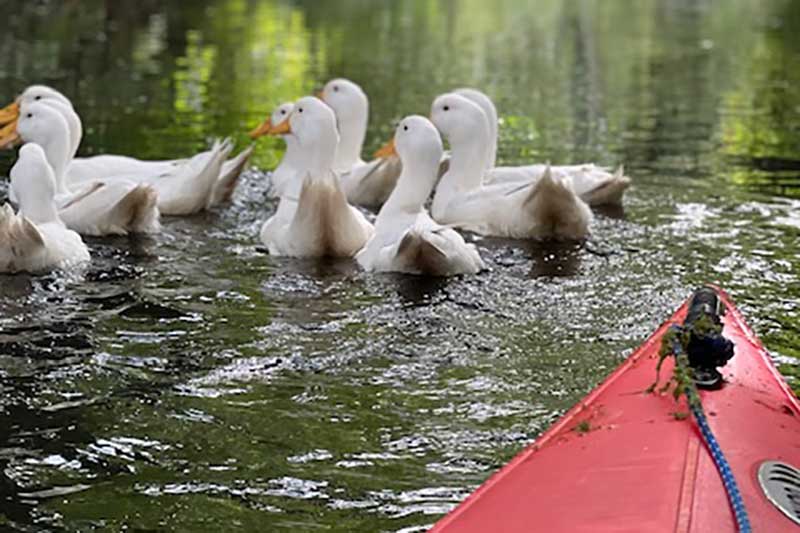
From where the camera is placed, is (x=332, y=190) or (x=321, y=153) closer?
(x=332, y=190)

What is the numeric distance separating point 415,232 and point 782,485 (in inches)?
172

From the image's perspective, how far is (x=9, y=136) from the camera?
405 inches

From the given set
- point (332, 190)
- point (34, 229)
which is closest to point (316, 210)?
point (332, 190)

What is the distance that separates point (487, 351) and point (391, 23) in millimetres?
31294

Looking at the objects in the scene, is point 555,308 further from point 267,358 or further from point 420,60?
point 420,60

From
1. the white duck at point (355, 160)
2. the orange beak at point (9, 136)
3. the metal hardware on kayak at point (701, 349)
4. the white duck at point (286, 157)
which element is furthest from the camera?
the white duck at point (286, 157)

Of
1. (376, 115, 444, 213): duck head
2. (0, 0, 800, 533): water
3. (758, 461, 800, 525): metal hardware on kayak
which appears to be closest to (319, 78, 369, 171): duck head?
(0, 0, 800, 533): water

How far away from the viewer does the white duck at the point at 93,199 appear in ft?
30.8

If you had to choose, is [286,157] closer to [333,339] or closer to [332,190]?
[332,190]

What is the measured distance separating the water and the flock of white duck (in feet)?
0.62

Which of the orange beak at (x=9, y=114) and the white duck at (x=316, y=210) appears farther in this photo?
the orange beak at (x=9, y=114)

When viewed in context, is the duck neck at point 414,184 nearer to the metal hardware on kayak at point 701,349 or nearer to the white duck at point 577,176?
the white duck at point 577,176

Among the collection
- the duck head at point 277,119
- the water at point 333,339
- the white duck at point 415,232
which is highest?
the duck head at point 277,119

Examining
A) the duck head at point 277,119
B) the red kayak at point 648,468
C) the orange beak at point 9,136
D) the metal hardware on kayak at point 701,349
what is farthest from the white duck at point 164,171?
the metal hardware on kayak at point 701,349
